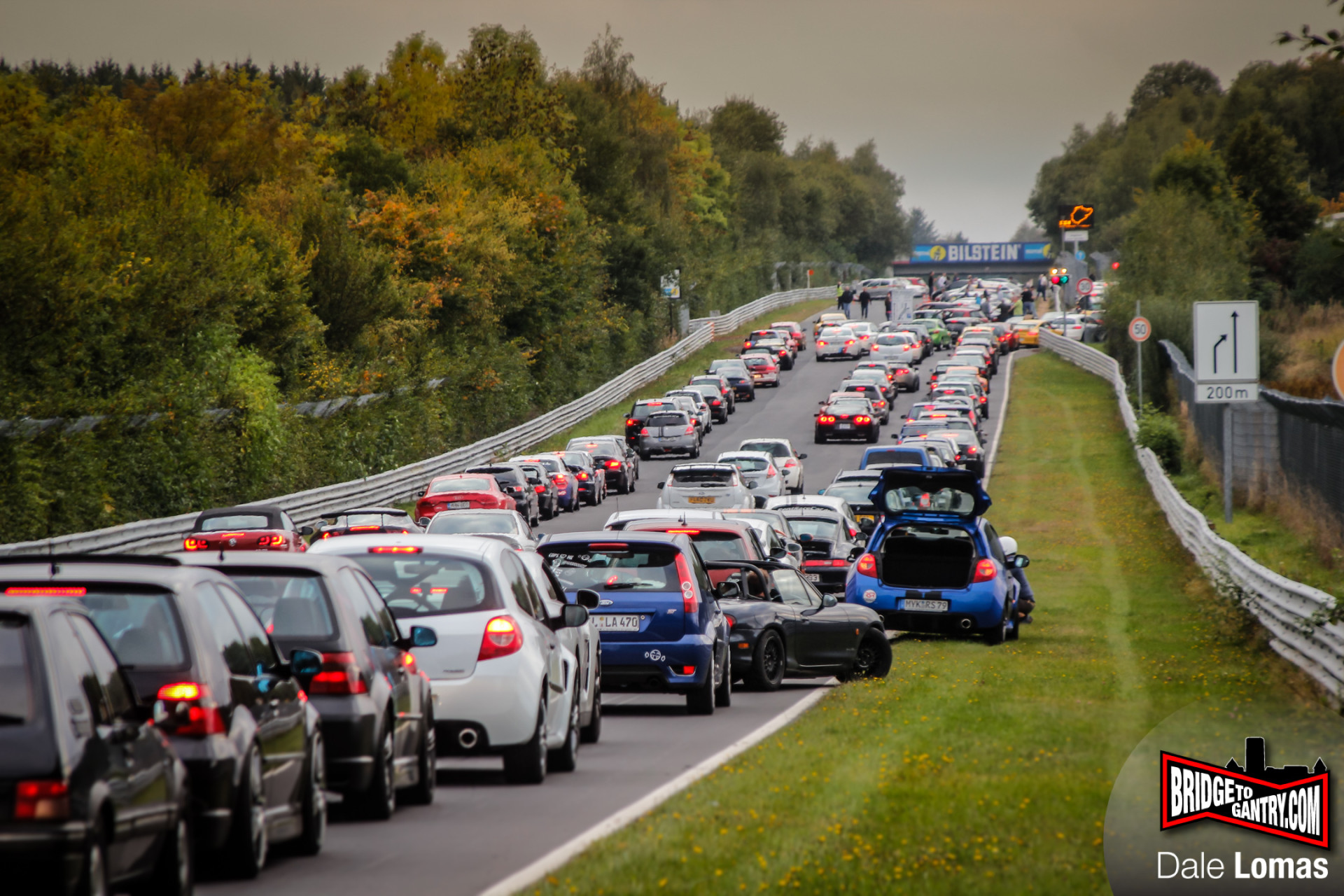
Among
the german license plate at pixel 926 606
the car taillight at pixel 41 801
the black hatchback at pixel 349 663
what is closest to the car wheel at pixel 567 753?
the black hatchback at pixel 349 663

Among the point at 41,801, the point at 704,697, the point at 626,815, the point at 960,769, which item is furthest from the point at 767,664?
the point at 41,801

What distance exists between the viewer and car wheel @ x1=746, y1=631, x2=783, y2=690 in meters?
17.8

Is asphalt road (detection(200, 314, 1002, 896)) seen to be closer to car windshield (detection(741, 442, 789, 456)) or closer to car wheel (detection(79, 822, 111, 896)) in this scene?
car wheel (detection(79, 822, 111, 896))

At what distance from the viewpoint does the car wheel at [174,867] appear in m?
7.20

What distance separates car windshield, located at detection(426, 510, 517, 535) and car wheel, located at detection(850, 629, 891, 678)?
9.92 meters

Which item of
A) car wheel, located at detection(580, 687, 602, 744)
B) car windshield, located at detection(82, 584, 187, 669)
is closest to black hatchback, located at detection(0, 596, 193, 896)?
car windshield, located at detection(82, 584, 187, 669)

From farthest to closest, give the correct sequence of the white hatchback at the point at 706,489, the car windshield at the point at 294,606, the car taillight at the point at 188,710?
1. the white hatchback at the point at 706,489
2. the car windshield at the point at 294,606
3. the car taillight at the point at 188,710

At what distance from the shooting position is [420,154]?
294 feet

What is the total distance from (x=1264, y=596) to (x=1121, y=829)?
45.6 ft

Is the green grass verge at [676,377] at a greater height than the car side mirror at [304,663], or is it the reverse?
the green grass verge at [676,377]

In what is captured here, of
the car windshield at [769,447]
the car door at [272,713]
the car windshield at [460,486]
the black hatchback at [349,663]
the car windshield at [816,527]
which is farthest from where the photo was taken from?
the car windshield at [769,447]

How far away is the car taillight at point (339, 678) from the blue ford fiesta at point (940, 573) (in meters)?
12.8

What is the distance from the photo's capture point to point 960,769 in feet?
36.4

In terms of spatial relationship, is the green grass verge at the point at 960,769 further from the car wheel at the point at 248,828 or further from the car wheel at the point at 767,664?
the car wheel at the point at 248,828
